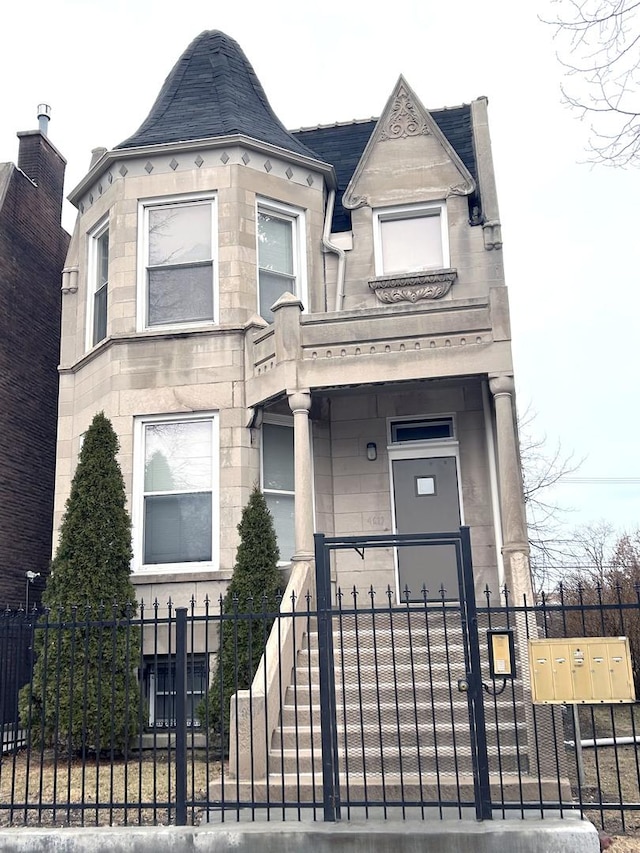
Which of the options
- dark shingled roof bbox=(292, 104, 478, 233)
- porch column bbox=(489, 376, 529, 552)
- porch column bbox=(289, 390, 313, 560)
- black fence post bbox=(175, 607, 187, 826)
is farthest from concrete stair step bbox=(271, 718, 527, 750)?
dark shingled roof bbox=(292, 104, 478, 233)

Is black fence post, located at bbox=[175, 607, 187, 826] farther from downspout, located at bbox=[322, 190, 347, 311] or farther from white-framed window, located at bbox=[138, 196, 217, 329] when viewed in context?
downspout, located at bbox=[322, 190, 347, 311]

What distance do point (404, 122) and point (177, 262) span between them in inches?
182

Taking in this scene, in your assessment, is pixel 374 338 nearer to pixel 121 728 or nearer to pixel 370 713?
pixel 370 713

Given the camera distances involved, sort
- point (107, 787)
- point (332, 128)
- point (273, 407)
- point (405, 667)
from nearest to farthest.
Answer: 1. point (107, 787)
2. point (405, 667)
3. point (273, 407)
4. point (332, 128)

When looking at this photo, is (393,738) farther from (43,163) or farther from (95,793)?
(43,163)

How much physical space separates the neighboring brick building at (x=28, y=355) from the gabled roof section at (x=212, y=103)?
358cm

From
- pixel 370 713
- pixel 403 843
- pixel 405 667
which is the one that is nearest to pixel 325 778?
pixel 403 843

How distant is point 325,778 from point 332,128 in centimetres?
1288

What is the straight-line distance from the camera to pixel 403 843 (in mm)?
5984

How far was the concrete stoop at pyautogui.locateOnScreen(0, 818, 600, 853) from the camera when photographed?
5.93 m

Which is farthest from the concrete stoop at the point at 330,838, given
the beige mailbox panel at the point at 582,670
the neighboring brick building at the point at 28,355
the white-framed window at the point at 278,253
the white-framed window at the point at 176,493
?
the neighboring brick building at the point at 28,355

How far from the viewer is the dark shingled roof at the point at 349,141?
14.1 metres

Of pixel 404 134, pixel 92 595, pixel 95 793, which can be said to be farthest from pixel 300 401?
pixel 404 134

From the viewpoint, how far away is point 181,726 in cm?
674
